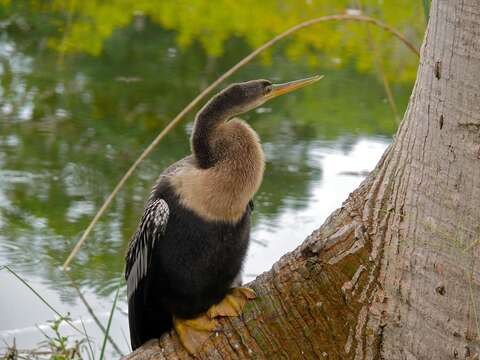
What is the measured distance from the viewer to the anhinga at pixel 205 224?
8.11 ft

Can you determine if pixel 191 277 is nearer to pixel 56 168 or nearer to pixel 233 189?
pixel 233 189

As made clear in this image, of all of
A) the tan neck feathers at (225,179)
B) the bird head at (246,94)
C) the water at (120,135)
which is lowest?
the water at (120,135)

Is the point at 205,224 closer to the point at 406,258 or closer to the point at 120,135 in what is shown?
the point at 406,258

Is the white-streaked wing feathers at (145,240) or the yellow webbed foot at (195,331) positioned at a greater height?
the white-streaked wing feathers at (145,240)

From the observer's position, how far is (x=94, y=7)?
7633 mm

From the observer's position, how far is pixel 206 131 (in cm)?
Answer: 250

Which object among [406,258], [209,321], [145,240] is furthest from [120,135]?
[406,258]

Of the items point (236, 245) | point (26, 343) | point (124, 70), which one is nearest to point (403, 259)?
point (236, 245)

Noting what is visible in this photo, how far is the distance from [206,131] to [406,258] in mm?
653

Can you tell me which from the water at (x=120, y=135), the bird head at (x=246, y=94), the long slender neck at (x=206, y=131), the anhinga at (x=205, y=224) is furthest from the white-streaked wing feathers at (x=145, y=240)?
the water at (x=120, y=135)

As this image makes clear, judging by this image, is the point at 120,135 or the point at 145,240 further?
the point at 120,135

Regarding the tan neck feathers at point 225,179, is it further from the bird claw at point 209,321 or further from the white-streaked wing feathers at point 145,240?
the bird claw at point 209,321

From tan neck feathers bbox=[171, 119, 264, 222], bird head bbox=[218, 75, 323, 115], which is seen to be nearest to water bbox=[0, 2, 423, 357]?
tan neck feathers bbox=[171, 119, 264, 222]

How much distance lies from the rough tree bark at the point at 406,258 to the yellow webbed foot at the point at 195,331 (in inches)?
1.1
